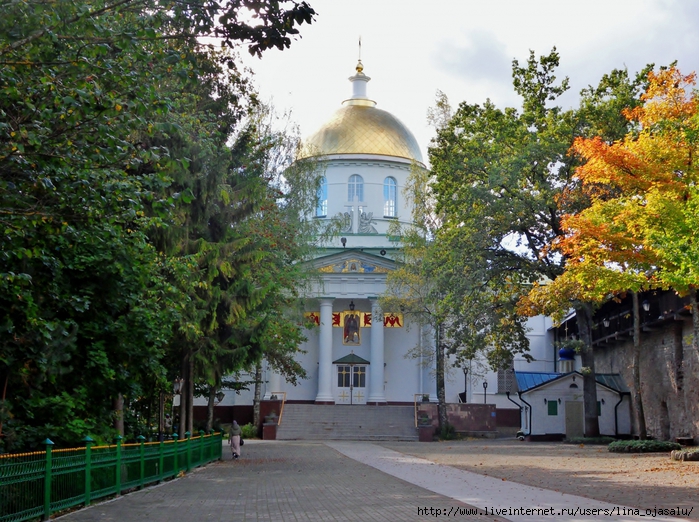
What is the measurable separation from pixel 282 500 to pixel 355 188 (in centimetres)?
4824

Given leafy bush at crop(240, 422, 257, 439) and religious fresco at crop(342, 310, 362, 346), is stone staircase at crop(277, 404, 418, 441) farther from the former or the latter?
religious fresco at crop(342, 310, 362, 346)

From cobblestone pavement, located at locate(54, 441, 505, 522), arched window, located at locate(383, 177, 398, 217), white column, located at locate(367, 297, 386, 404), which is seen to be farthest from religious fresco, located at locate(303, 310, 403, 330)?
cobblestone pavement, located at locate(54, 441, 505, 522)

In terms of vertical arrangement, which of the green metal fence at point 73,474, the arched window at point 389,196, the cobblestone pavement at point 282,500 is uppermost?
the arched window at point 389,196

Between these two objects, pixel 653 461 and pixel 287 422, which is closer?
pixel 653 461

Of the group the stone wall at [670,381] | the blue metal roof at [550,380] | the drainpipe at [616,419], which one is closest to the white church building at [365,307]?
the blue metal roof at [550,380]

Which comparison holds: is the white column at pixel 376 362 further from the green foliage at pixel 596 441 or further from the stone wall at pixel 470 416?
the green foliage at pixel 596 441

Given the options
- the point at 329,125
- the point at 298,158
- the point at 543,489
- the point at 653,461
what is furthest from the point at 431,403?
the point at 543,489

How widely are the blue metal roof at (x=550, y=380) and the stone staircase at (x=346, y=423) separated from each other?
579 centimetres

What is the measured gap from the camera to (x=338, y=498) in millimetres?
14664

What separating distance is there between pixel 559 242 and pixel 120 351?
1587 centimetres

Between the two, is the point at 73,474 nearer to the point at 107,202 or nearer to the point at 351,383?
the point at 107,202

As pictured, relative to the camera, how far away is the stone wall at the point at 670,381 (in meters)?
31.4

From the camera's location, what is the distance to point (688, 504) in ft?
43.0

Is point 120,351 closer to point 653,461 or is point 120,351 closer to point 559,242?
point 653,461
